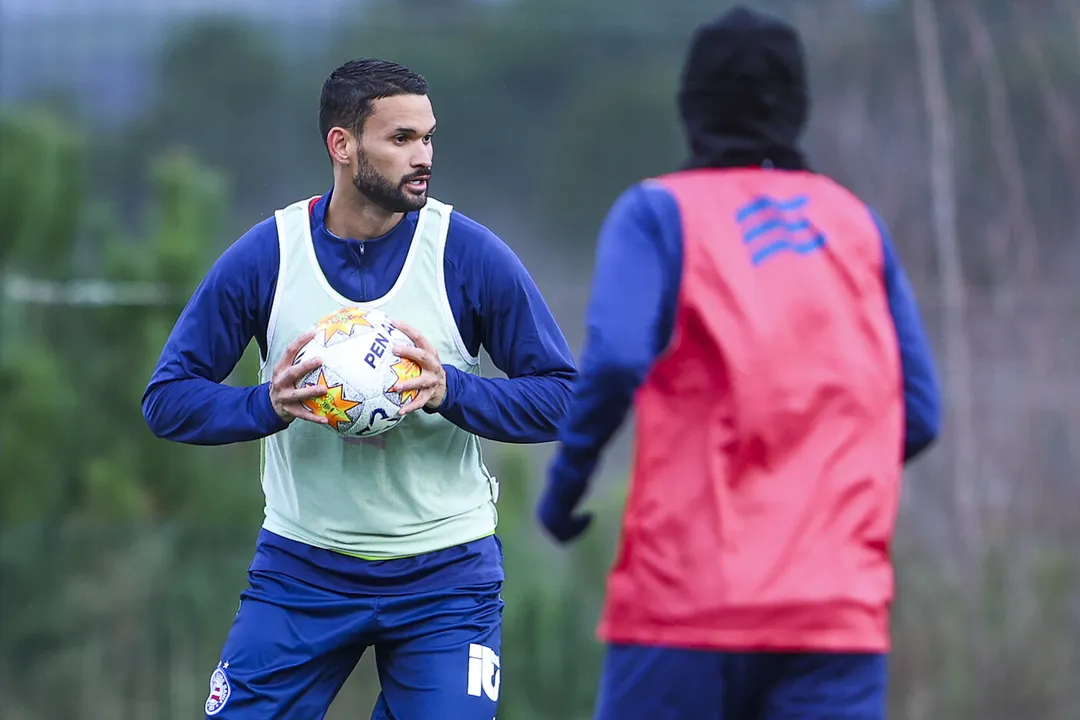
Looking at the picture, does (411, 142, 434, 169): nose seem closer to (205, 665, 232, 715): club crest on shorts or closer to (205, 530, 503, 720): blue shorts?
(205, 530, 503, 720): blue shorts

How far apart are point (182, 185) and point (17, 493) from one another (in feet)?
7.25

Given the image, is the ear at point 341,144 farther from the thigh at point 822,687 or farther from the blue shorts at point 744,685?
the thigh at point 822,687

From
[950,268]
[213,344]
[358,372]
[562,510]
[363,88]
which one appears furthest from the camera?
[950,268]

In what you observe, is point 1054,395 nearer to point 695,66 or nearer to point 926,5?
point 926,5

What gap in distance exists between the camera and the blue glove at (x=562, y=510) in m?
3.46

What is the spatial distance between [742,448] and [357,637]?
1549mm

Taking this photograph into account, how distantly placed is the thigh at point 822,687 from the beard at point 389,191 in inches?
69.1

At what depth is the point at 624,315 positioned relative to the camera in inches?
129

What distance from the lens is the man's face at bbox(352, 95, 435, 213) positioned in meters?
4.57

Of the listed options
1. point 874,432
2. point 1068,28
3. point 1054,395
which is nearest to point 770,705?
point 874,432

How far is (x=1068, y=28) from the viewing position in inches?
441

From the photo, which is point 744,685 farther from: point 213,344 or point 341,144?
point 341,144

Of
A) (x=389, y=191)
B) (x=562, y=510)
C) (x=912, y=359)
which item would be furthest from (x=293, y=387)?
(x=912, y=359)

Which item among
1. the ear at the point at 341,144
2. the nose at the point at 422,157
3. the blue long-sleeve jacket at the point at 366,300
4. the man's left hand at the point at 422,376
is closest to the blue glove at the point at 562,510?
the man's left hand at the point at 422,376
